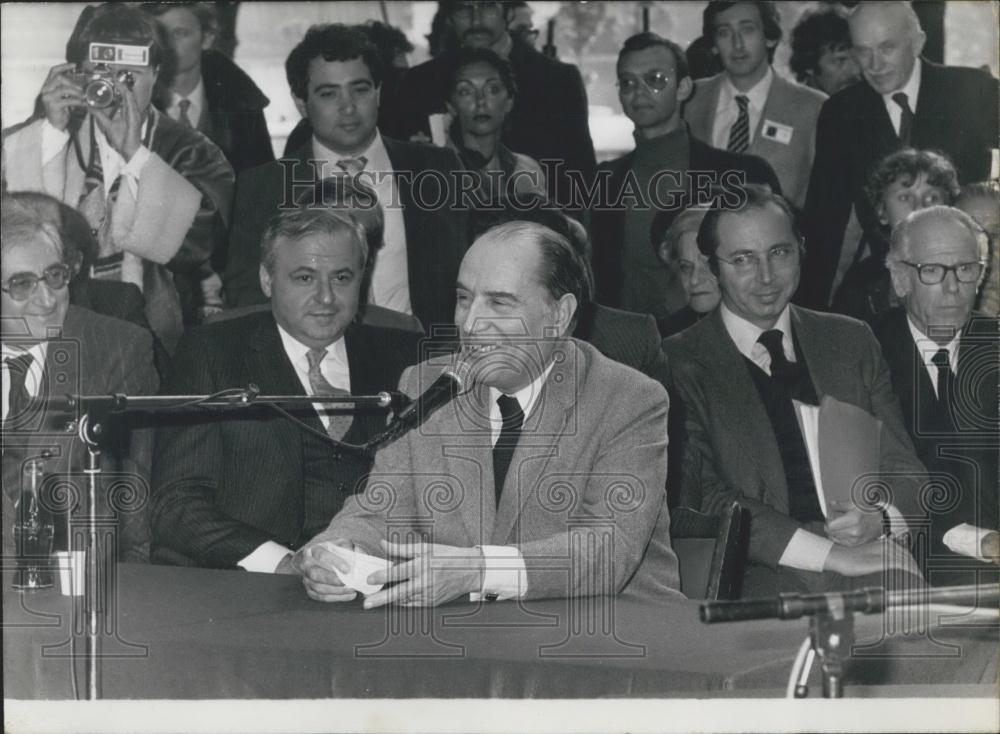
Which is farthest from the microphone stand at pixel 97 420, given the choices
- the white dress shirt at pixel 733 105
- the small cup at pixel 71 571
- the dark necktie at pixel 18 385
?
the white dress shirt at pixel 733 105

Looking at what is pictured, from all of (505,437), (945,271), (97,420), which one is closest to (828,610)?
(505,437)

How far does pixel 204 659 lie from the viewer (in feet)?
10.5

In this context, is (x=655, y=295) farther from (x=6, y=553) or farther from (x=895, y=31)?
(x=6, y=553)

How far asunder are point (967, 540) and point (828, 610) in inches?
64.2

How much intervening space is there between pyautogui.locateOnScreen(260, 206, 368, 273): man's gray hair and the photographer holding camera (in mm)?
160

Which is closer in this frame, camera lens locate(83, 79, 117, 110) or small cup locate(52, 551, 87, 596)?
small cup locate(52, 551, 87, 596)

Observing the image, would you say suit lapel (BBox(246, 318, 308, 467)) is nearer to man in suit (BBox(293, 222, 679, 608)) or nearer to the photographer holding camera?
the photographer holding camera

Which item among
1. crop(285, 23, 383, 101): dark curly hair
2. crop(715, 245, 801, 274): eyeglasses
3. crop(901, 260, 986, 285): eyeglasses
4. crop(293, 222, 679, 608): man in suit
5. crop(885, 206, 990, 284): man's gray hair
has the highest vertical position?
crop(285, 23, 383, 101): dark curly hair

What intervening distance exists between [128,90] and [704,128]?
1597 millimetres

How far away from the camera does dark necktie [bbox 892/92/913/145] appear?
14.0 ft

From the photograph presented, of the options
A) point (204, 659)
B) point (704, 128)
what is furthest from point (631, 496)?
point (704, 128)

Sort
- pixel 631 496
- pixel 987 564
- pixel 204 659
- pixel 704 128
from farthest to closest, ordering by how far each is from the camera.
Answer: pixel 704 128
pixel 987 564
pixel 631 496
pixel 204 659

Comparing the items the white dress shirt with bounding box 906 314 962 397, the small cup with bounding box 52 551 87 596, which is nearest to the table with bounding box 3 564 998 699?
the small cup with bounding box 52 551 87 596

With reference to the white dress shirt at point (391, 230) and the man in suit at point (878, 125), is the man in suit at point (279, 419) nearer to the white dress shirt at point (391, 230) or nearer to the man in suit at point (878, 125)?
the white dress shirt at point (391, 230)
